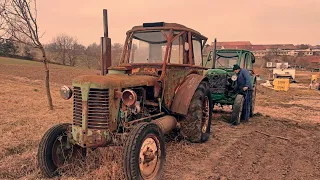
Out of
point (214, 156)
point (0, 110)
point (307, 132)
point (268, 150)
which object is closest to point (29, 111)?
point (0, 110)

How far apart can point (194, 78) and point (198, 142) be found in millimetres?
1325

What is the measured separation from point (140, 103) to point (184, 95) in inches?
37.8

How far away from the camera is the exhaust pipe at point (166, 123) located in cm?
450

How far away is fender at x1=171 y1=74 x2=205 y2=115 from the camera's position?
4949 millimetres

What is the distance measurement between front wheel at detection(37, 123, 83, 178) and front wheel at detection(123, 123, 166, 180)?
122 cm

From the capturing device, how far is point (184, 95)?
16.6 feet

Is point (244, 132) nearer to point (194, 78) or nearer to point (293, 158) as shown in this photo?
point (293, 158)

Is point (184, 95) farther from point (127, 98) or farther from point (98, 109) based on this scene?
point (98, 109)

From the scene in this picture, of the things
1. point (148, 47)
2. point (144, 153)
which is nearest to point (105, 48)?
point (148, 47)

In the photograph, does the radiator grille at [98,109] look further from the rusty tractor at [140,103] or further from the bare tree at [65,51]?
the bare tree at [65,51]

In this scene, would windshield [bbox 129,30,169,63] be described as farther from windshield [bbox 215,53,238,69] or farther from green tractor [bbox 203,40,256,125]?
windshield [bbox 215,53,238,69]

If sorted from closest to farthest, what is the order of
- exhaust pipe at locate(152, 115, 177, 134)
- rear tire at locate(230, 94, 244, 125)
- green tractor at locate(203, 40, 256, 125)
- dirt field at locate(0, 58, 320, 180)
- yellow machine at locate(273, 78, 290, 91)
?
dirt field at locate(0, 58, 320, 180)
exhaust pipe at locate(152, 115, 177, 134)
rear tire at locate(230, 94, 244, 125)
green tractor at locate(203, 40, 256, 125)
yellow machine at locate(273, 78, 290, 91)

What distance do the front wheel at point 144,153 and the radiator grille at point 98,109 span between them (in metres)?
0.48

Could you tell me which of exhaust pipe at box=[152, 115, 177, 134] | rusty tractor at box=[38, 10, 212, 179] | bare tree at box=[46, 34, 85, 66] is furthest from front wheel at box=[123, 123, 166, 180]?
bare tree at box=[46, 34, 85, 66]
